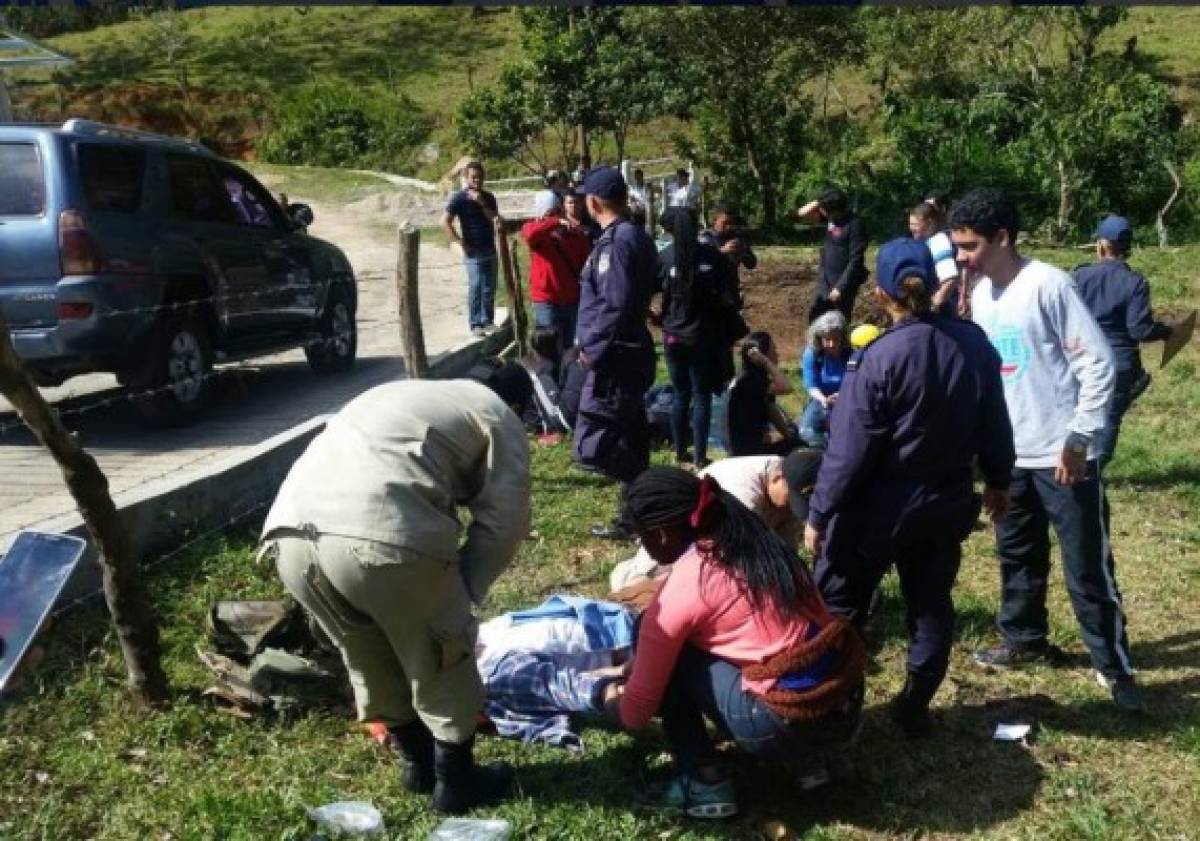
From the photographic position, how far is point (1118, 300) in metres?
6.31

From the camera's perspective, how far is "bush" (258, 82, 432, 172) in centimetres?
3097

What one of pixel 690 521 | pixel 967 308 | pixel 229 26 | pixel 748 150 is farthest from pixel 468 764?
pixel 229 26

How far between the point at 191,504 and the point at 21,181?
256 centimetres

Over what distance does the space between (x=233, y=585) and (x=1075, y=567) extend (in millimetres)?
3349

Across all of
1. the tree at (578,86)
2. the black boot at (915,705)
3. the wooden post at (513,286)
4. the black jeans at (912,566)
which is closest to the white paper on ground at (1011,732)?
the black boot at (915,705)

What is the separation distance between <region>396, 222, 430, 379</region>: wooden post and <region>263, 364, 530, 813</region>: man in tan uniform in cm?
297

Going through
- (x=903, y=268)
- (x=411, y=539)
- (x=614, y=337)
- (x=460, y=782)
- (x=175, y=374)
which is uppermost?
(x=903, y=268)

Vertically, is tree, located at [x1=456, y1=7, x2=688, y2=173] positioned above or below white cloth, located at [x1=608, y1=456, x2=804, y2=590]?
above

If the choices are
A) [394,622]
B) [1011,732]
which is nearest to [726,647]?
[394,622]

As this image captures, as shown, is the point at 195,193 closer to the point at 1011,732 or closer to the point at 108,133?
the point at 108,133

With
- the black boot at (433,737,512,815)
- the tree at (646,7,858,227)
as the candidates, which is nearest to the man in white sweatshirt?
the black boot at (433,737,512,815)

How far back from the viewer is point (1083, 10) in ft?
74.1

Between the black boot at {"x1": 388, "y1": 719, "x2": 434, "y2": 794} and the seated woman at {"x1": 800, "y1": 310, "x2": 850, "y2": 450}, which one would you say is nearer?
the black boot at {"x1": 388, "y1": 719, "x2": 434, "y2": 794}

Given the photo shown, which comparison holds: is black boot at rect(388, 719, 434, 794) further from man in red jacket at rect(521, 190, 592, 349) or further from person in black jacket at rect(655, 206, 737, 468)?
man in red jacket at rect(521, 190, 592, 349)
